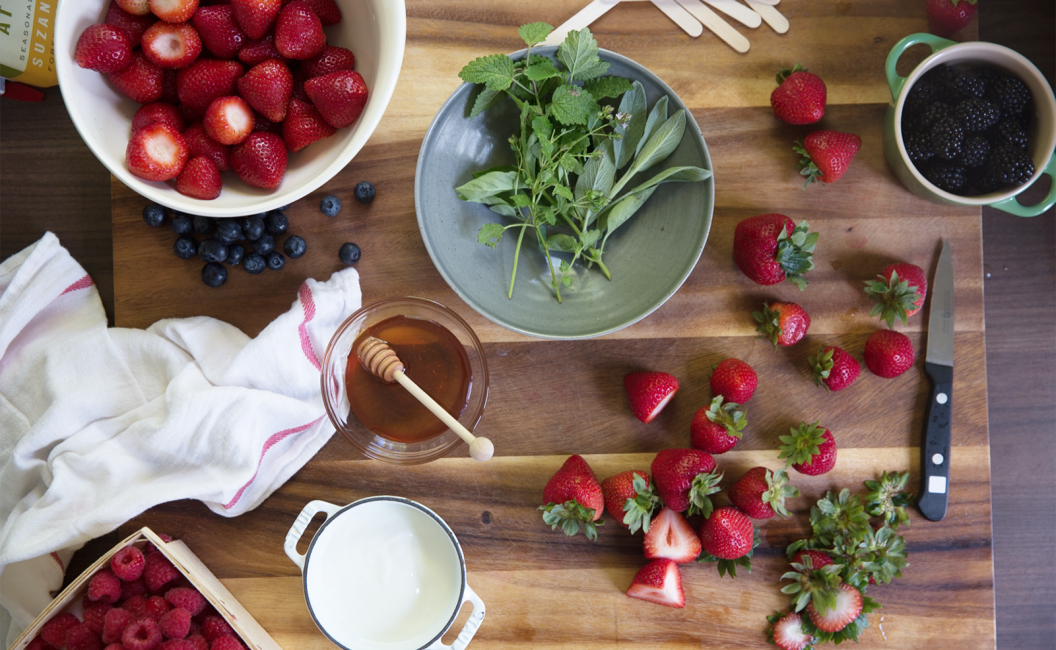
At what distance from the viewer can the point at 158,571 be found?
3.40ft

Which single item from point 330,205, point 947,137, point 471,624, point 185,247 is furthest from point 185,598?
point 947,137

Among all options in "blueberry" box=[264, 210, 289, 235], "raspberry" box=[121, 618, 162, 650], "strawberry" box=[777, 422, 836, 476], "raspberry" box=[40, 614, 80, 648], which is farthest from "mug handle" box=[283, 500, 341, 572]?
"strawberry" box=[777, 422, 836, 476]

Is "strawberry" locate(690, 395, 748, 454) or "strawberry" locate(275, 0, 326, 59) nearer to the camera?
"strawberry" locate(275, 0, 326, 59)

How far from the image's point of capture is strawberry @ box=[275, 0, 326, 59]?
898 mm

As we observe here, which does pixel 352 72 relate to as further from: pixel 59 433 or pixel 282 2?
pixel 59 433

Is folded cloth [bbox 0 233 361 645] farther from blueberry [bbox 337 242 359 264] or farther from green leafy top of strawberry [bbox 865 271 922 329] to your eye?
green leafy top of strawberry [bbox 865 271 922 329]

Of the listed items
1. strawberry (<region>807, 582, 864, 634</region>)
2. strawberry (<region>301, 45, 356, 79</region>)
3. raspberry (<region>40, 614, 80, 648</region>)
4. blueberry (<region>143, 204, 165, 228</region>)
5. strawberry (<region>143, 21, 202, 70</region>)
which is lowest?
strawberry (<region>807, 582, 864, 634</region>)

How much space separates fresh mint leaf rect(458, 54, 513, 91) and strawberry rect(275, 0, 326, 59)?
0.21m

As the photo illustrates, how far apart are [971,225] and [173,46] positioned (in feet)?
4.27

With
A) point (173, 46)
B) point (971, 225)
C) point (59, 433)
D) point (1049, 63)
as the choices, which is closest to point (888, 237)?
point (971, 225)

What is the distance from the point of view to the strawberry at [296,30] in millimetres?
898

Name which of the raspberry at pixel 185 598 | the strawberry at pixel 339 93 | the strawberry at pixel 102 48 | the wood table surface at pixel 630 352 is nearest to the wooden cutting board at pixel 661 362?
the wood table surface at pixel 630 352

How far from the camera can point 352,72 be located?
36.5 inches

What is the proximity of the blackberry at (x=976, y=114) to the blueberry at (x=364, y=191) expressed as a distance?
3.13ft
